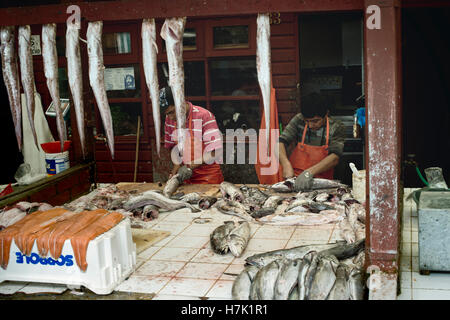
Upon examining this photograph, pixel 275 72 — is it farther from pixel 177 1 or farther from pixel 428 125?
pixel 177 1

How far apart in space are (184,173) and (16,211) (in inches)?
83.0

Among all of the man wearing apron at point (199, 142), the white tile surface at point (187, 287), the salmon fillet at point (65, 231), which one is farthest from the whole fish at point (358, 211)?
the salmon fillet at point (65, 231)

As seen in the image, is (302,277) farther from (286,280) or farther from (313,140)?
(313,140)

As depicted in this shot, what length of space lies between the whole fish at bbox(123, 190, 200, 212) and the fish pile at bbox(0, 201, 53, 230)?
84 cm

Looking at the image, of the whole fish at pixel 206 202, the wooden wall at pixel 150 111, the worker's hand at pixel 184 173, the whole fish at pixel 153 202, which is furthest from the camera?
the wooden wall at pixel 150 111

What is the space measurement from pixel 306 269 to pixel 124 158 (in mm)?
5671

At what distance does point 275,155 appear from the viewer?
748 centimetres

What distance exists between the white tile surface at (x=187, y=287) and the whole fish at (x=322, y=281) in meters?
0.79

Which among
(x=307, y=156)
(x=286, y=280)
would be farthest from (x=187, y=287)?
(x=307, y=156)

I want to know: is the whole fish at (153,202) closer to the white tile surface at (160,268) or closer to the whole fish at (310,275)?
the white tile surface at (160,268)

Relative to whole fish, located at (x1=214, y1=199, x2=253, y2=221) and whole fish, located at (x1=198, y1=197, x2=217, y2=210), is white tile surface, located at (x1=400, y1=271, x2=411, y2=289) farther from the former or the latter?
whole fish, located at (x1=198, y1=197, x2=217, y2=210)

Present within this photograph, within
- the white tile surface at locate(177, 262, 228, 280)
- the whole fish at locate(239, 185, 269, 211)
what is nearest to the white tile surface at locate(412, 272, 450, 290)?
the white tile surface at locate(177, 262, 228, 280)

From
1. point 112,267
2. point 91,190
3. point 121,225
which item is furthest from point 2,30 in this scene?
point 91,190

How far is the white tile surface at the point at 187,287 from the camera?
3.55 metres
